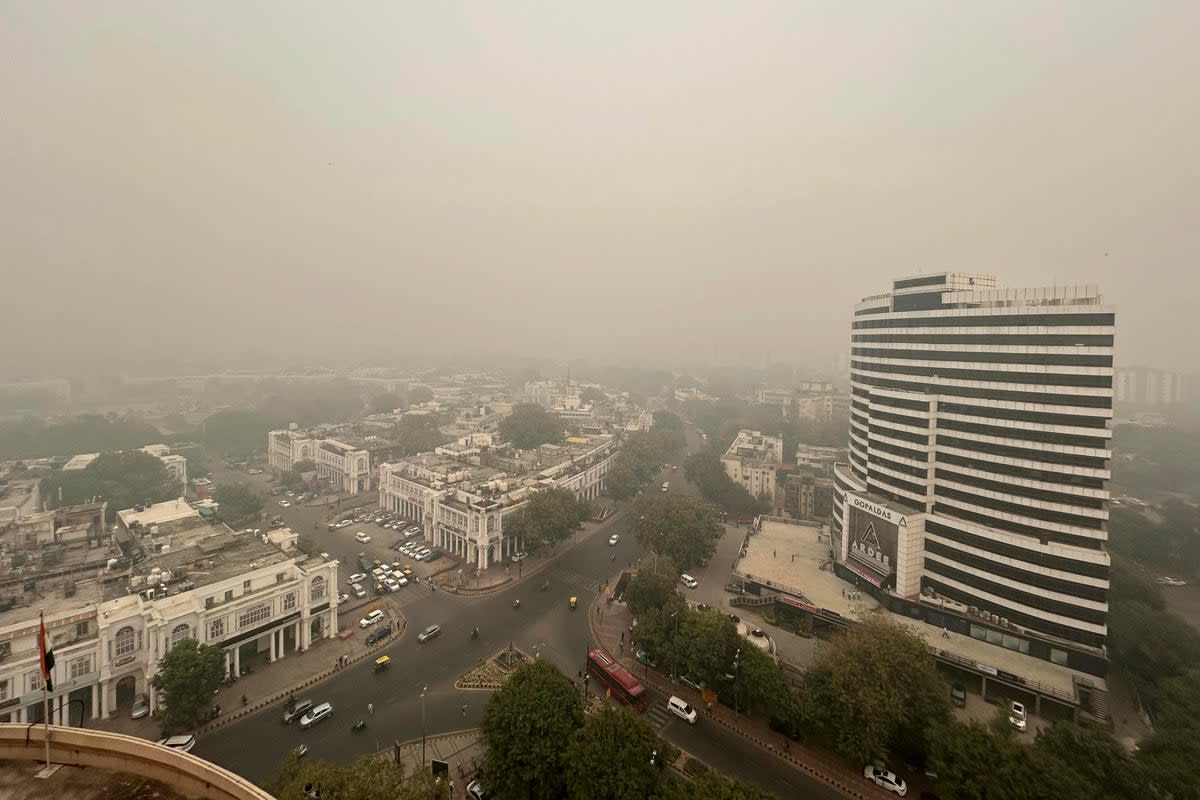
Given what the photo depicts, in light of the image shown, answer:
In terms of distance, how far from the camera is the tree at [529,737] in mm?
25016

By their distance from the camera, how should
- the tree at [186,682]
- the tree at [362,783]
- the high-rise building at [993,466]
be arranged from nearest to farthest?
the tree at [362,783]
the tree at [186,682]
the high-rise building at [993,466]

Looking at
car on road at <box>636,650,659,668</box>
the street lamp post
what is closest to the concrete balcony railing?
the street lamp post

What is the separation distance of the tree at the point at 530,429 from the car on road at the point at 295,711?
7235 cm

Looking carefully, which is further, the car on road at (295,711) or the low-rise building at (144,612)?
the car on road at (295,711)

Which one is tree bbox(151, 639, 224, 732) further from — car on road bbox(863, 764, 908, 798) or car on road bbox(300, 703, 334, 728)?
car on road bbox(863, 764, 908, 798)

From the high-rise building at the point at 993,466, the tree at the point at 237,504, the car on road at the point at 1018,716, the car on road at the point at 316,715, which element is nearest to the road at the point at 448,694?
the car on road at the point at 316,715

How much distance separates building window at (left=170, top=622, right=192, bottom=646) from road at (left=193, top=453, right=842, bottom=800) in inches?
270

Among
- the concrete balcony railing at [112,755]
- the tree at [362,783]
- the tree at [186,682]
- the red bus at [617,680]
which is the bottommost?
the red bus at [617,680]

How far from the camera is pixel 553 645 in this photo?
41.2m

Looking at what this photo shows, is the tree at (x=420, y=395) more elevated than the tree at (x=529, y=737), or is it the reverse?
the tree at (x=420, y=395)

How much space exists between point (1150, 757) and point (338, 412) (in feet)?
507

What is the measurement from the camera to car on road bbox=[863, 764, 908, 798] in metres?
27.6

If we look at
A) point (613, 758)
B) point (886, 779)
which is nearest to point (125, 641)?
point (613, 758)

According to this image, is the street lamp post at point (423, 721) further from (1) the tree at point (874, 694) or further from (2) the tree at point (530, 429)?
(2) the tree at point (530, 429)
